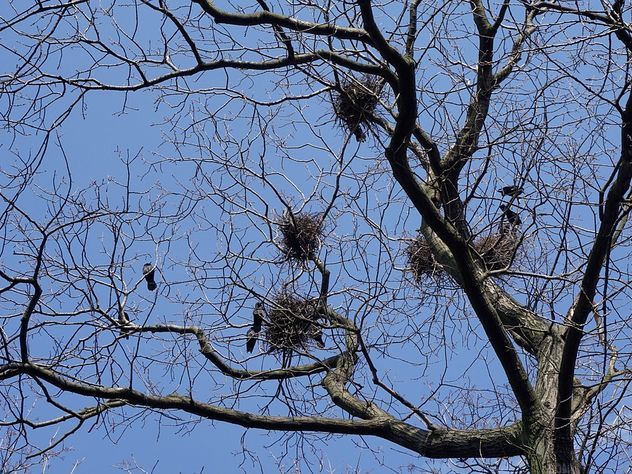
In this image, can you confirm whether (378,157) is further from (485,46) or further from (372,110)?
(485,46)

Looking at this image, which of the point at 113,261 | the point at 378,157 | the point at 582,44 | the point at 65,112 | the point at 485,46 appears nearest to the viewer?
the point at 582,44

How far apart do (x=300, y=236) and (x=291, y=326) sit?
0.81 meters

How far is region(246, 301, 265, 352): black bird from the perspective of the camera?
6391 millimetres

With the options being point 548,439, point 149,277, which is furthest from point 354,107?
point 548,439

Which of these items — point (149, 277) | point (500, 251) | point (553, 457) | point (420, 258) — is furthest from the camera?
point (420, 258)

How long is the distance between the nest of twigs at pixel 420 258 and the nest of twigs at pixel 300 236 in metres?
0.84

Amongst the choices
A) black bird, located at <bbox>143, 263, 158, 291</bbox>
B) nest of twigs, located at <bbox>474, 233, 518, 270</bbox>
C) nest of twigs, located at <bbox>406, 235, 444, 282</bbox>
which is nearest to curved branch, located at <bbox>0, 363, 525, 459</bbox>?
black bird, located at <bbox>143, 263, 158, 291</bbox>

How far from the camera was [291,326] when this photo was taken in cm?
650

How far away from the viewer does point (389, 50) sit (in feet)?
15.3

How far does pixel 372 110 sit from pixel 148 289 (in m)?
2.13

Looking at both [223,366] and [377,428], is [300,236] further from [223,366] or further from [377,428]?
[377,428]

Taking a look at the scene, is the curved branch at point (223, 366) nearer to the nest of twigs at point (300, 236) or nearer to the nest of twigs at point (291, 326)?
the nest of twigs at point (291, 326)

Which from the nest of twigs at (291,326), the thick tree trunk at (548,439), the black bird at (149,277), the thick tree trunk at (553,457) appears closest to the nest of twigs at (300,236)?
the nest of twigs at (291,326)

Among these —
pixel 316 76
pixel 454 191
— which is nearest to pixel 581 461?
pixel 454 191
